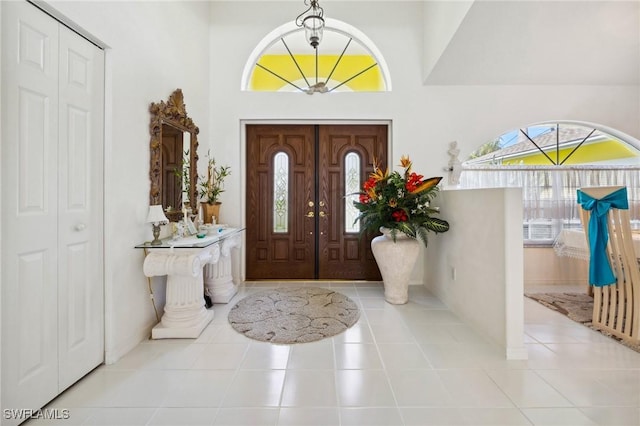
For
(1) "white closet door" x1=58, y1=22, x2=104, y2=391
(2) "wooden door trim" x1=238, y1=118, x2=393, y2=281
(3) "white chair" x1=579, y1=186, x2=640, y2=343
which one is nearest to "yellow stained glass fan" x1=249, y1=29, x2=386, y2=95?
(2) "wooden door trim" x1=238, y1=118, x2=393, y2=281

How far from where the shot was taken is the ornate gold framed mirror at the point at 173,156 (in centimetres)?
257

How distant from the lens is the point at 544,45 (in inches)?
125

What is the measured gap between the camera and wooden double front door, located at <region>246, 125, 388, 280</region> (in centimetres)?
409

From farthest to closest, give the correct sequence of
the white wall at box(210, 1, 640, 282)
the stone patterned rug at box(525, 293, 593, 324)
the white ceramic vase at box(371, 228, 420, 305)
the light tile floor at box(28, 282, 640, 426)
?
the white wall at box(210, 1, 640, 282), the white ceramic vase at box(371, 228, 420, 305), the stone patterned rug at box(525, 293, 593, 324), the light tile floor at box(28, 282, 640, 426)

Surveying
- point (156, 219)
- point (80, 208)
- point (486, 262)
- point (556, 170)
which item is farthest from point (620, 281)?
point (80, 208)

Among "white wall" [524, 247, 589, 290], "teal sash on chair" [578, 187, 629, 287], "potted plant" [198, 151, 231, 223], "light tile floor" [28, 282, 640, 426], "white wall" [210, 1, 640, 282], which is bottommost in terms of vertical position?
"light tile floor" [28, 282, 640, 426]

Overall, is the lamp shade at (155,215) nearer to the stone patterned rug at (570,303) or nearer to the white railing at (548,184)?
the white railing at (548,184)

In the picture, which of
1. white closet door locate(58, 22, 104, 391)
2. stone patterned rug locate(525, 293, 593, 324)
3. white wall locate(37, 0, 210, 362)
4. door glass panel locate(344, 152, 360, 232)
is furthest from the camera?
door glass panel locate(344, 152, 360, 232)

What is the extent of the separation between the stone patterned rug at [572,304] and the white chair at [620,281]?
0.11 metres

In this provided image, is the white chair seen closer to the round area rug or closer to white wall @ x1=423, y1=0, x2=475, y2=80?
white wall @ x1=423, y1=0, x2=475, y2=80

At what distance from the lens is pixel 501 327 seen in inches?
87.1

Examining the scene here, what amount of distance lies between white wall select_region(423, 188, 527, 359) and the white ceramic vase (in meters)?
0.39

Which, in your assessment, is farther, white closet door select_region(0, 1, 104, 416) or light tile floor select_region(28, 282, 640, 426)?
light tile floor select_region(28, 282, 640, 426)

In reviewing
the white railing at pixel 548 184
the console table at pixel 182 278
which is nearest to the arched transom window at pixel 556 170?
the white railing at pixel 548 184
